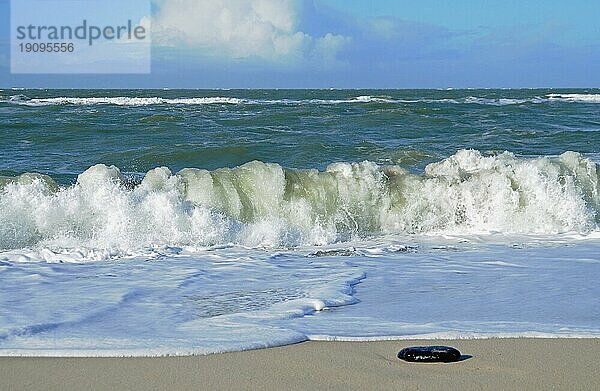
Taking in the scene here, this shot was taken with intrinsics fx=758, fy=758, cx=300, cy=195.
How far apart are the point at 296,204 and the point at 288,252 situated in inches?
63.0

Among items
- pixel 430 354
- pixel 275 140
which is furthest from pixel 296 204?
pixel 275 140

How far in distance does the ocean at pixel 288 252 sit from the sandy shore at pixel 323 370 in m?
0.15

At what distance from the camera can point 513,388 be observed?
9.46 feet

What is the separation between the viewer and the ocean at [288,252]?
12.6 feet

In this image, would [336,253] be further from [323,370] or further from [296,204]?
[323,370]

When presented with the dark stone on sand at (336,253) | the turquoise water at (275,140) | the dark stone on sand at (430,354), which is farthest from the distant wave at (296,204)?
the dark stone on sand at (430,354)

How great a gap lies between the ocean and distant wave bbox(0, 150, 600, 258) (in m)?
0.02

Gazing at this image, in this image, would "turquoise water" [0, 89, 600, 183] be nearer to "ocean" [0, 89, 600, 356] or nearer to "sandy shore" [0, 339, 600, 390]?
"ocean" [0, 89, 600, 356]

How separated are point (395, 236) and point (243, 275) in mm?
2524

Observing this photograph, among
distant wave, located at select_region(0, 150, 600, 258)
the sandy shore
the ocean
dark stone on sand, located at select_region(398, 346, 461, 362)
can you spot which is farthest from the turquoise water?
dark stone on sand, located at select_region(398, 346, 461, 362)

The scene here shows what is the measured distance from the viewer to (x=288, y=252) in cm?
648

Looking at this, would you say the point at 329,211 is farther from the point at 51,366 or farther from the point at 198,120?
the point at 198,120

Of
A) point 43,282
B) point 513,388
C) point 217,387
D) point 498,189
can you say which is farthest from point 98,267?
point 498,189

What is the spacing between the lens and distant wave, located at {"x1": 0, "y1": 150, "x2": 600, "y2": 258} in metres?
7.09
